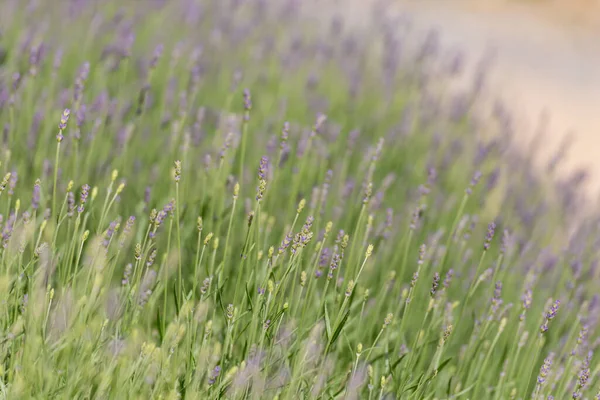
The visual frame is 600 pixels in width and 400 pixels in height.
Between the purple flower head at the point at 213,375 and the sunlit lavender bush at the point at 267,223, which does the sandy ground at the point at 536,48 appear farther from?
the purple flower head at the point at 213,375

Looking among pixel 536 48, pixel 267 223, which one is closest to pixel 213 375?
pixel 267 223

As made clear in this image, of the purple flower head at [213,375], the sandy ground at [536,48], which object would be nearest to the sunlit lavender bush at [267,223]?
the purple flower head at [213,375]

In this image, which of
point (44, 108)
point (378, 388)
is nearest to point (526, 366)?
point (378, 388)

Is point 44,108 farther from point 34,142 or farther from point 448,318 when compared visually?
point 448,318

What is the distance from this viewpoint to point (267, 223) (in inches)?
113

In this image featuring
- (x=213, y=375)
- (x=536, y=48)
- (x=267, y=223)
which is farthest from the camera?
(x=536, y=48)

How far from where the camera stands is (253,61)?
17.1 feet

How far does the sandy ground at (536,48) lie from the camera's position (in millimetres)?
6898

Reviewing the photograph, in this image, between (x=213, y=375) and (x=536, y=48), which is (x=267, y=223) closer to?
(x=213, y=375)

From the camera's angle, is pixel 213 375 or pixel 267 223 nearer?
pixel 213 375

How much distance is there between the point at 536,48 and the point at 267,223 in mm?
7249

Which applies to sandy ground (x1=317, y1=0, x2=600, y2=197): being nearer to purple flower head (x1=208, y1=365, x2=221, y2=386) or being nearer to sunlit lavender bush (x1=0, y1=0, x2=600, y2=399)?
sunlit lavender bush (x1=0, y1=0, x2=600, y2=399)

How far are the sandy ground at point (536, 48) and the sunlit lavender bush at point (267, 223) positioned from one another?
809mm

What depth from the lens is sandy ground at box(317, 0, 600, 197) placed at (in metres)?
6.90
